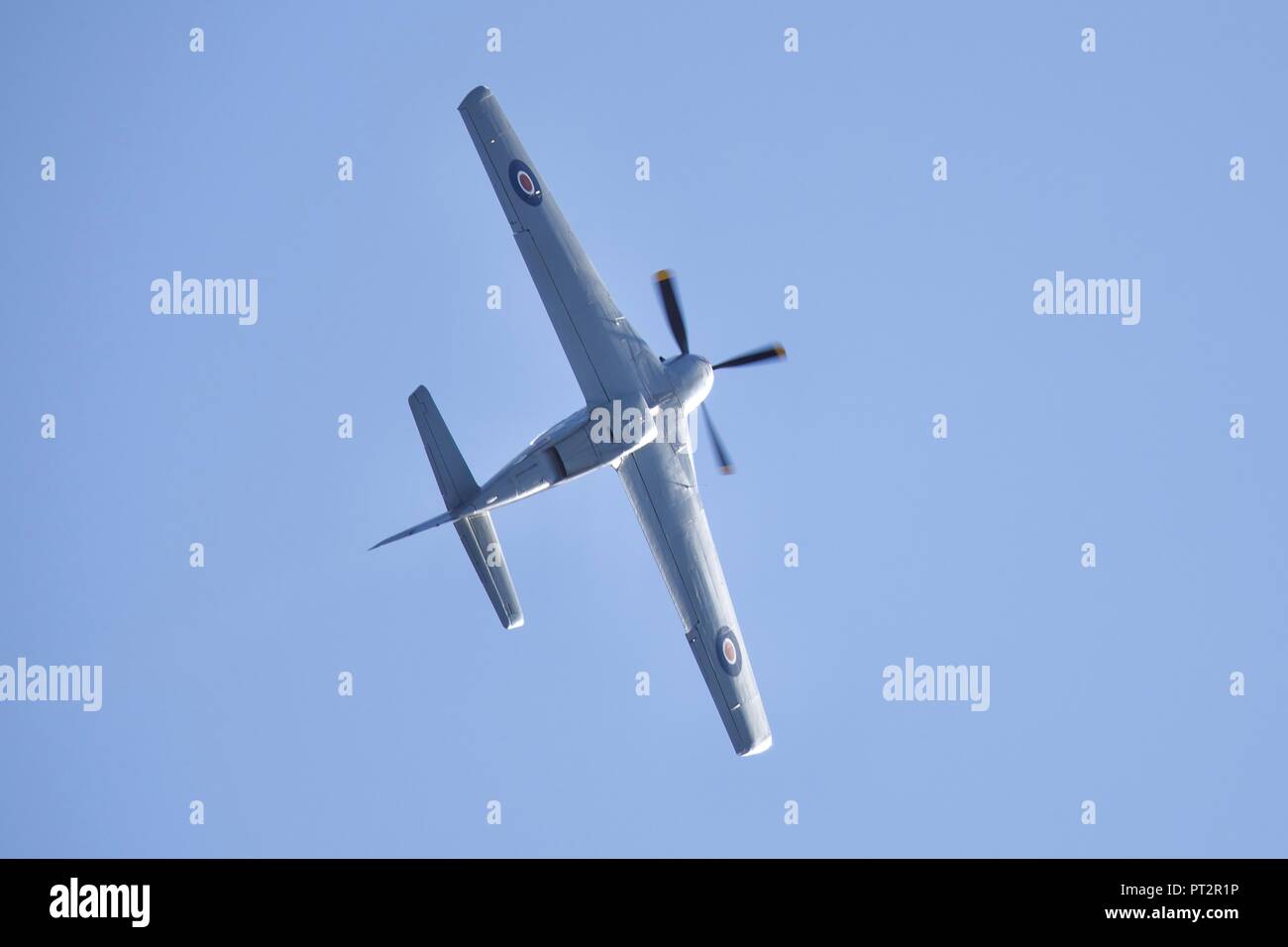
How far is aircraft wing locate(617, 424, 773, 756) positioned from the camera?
97.1 feet

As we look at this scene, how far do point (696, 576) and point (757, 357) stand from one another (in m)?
5.25

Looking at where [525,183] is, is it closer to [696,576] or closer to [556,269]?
[556,269]

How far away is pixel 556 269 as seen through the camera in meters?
28.8

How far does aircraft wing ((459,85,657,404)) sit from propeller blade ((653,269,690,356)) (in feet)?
2.40

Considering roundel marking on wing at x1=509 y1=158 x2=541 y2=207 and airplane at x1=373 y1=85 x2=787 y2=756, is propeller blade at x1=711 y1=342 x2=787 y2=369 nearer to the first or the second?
airplane at x1=373 y1=85 x2=787 y2=756

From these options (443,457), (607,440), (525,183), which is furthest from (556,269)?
(443,457)

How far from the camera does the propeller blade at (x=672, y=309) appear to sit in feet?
91.3

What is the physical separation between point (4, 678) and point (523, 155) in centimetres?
1776

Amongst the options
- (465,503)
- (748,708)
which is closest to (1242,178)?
(748,708)

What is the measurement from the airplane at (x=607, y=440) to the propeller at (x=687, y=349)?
1.0 inches

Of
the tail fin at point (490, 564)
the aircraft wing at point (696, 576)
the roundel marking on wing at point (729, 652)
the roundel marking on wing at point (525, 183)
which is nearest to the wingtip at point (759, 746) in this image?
the aircraft wing at point (696, 576)

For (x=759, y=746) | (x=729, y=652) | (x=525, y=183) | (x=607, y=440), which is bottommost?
(x=759, y=746)

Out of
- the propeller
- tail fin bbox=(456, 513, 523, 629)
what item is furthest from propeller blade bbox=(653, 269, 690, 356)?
tail fin bbox=(456, 513, 523, 629)

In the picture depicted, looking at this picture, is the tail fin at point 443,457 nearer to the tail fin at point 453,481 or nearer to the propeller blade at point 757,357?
the tail fin at point 453,481
